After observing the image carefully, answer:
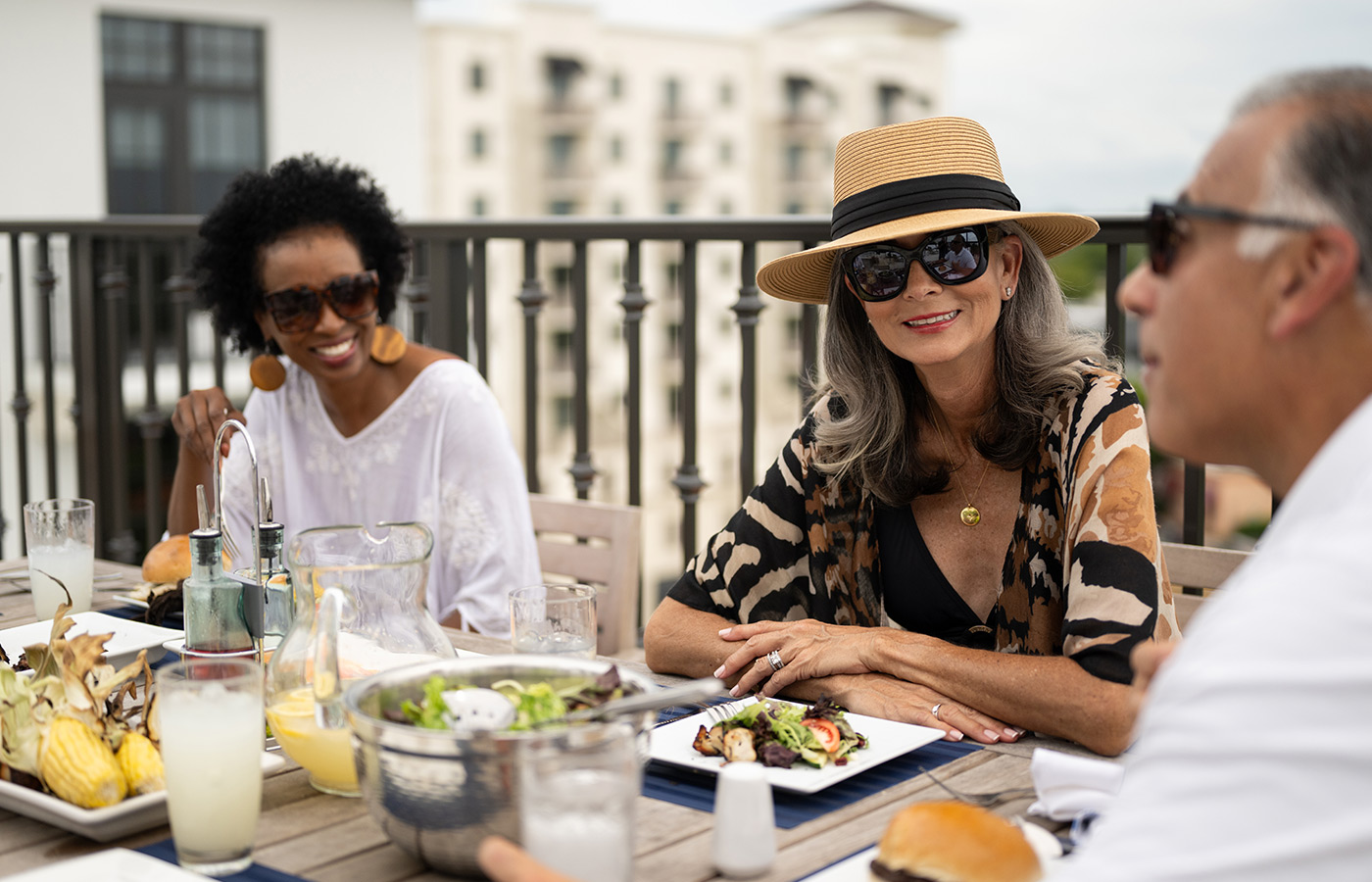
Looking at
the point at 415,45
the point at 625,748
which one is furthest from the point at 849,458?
the point at 415,45

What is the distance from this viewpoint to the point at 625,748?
3.29 ft

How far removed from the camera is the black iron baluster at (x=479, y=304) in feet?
12.0

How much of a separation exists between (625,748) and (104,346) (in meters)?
4.06

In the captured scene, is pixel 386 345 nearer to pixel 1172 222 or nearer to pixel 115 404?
pixel 1172 222

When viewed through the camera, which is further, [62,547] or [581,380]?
[581,380]

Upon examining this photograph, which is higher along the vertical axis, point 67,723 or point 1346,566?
point 1346,566

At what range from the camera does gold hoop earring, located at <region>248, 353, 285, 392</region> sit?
9.21 feet

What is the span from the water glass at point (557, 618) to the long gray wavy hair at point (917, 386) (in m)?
0.63

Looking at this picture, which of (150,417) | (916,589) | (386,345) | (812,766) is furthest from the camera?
(150,417)

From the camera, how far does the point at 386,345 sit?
279 cm

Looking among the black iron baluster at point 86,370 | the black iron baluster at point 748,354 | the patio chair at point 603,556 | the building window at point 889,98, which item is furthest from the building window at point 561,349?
the patio chair at point 603,556

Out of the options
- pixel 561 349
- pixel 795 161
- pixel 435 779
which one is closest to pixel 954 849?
pixel 435 779

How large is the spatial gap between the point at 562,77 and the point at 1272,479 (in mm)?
73047

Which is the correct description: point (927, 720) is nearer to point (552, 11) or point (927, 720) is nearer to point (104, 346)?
point (104, 346)
